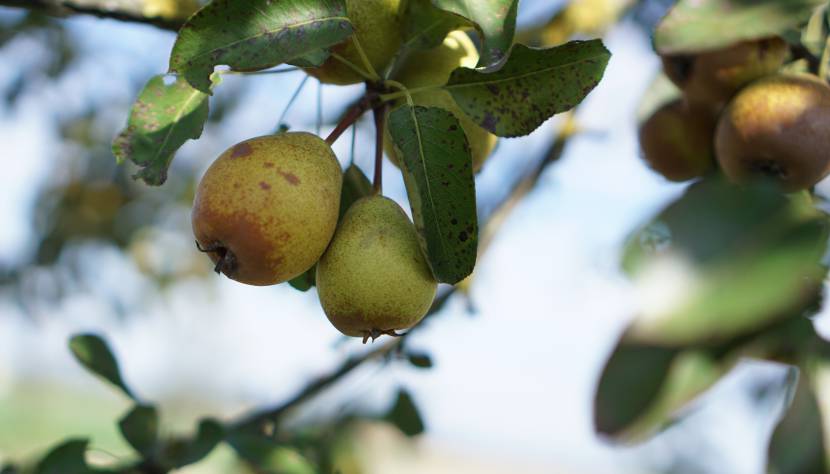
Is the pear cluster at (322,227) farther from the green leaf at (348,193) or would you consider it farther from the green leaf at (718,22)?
the green leaf at (718,22)

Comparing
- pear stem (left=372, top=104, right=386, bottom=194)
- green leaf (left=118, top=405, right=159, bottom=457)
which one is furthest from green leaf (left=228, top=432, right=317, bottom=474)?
pear stem (left=372, top=104, right=386, bottom=194)

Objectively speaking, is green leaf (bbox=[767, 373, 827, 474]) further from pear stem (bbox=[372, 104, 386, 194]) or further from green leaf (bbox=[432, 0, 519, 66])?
pear stem (bbox=[372, 104, 386, 194])

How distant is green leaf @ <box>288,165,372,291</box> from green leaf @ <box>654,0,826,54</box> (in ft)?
1.63

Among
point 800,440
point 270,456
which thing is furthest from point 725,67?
point 270,456

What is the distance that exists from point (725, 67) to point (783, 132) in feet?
Result: 0.61

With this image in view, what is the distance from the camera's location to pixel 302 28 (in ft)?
3.42

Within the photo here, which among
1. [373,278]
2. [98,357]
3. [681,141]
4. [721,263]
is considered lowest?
[98,357]

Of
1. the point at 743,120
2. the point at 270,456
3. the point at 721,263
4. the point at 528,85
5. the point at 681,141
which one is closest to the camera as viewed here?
the point at 721,263

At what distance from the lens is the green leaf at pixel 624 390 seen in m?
0.59

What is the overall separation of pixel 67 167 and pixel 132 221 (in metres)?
0.37

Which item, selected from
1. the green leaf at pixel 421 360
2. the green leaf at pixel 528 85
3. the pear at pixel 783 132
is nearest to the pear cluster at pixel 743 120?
the pear at pixel 783 132

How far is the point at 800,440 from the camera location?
68 cm

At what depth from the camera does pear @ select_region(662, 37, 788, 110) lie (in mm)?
1417

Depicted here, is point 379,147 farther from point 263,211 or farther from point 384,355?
point 384,355
